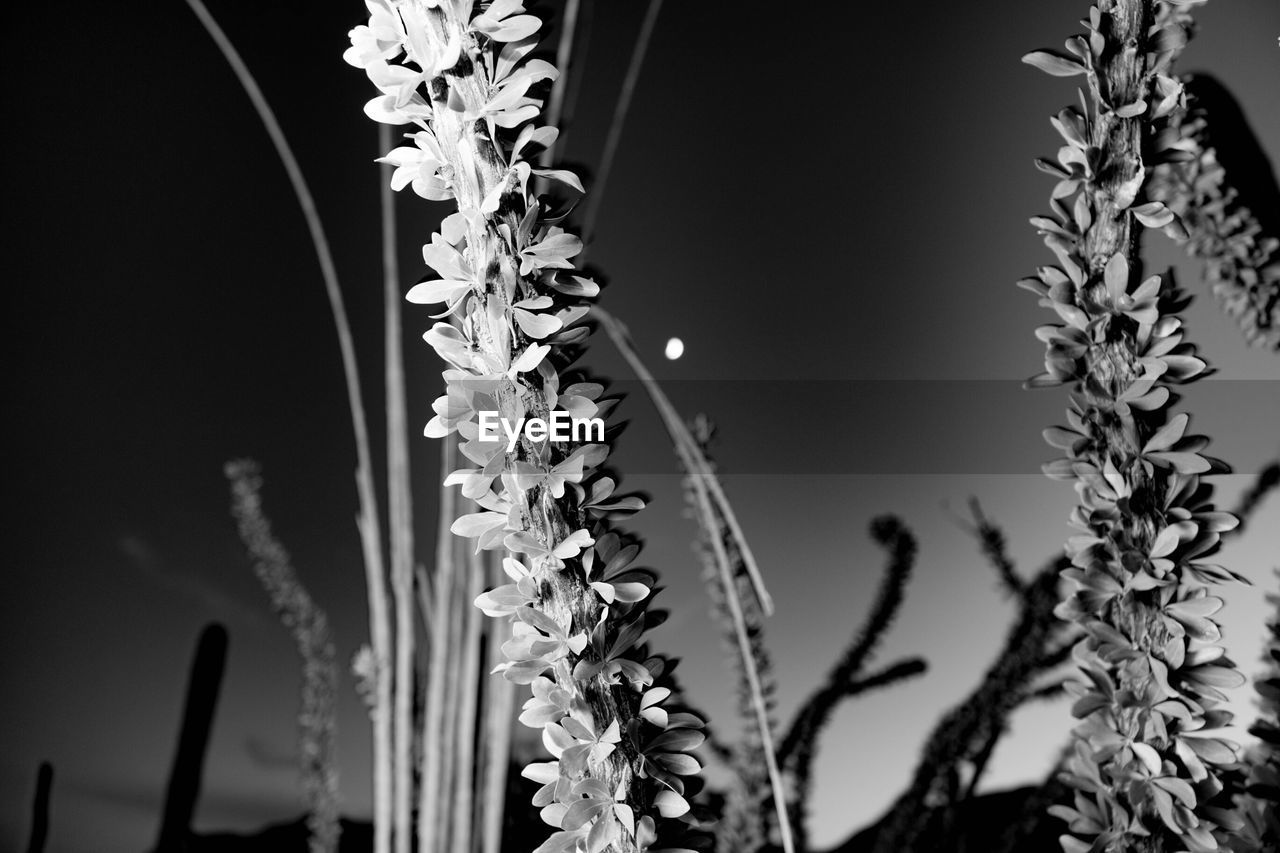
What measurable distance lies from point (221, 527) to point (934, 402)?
489 mm

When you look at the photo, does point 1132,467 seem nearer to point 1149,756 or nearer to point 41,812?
point 1149,756

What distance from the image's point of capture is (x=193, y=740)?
56 centimetres

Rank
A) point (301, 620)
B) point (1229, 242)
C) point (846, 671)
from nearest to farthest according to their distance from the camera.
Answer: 1. point (1229, 242)
2. point (846, 671)
3. point (301, 620)

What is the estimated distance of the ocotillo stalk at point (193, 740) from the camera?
21.4 inches

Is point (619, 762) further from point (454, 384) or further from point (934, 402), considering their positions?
point (934, 402)

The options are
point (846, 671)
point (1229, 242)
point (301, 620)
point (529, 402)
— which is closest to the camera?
point (529, 402)

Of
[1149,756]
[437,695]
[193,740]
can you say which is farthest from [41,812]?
[1149,756]

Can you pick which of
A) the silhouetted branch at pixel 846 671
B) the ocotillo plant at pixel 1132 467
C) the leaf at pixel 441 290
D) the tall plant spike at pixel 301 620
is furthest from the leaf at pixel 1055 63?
the tall plant spike at pixel 301 620

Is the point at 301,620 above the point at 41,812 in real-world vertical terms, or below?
above

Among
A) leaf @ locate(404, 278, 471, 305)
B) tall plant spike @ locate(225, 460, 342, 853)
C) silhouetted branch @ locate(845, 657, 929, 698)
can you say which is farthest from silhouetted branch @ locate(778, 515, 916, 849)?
leaf @ locate(404, 278, 471, 305)

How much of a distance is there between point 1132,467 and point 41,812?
1.96ft

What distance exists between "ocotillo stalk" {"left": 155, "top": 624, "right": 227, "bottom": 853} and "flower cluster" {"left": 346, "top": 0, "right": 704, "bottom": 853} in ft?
1.65

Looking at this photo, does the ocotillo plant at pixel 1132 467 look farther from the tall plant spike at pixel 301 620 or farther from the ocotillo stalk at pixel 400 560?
the tall plant spike at pixel 301 620

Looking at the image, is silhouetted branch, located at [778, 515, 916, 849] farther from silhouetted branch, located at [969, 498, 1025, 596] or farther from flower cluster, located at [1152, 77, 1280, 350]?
flower cluster, located at [1152, 77, 1280, 350]
